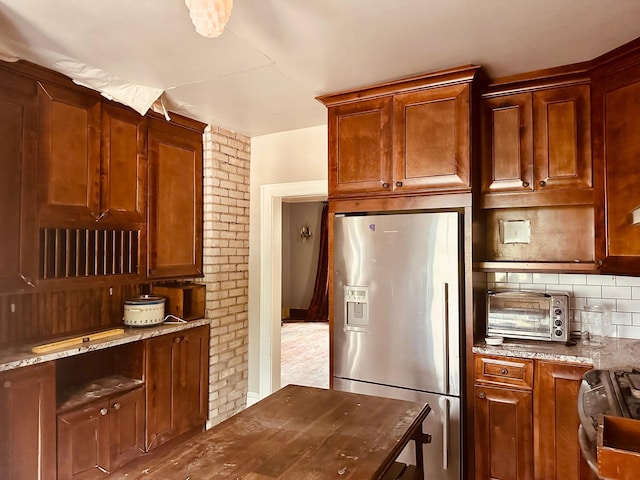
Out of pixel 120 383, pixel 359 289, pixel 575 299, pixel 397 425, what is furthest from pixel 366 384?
pixel 120 383

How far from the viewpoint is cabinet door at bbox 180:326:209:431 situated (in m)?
3.13

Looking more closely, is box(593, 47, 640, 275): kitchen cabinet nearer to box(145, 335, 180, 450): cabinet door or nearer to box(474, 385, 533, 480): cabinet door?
box(474, 385, 533, 480): cabinet door

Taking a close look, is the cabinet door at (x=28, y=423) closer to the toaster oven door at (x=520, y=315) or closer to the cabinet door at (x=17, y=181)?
the cabinet door at (x=17, y=181)

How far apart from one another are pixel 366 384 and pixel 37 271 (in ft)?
6.62

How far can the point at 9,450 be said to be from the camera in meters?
2.07

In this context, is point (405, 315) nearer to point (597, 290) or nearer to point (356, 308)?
point (356, 308)

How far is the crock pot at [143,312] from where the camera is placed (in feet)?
9.46

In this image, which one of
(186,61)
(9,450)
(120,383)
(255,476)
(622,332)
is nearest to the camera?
(255,476)

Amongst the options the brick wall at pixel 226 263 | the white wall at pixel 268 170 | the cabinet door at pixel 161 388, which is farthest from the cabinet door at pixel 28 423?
the white wall at pixel 268 170

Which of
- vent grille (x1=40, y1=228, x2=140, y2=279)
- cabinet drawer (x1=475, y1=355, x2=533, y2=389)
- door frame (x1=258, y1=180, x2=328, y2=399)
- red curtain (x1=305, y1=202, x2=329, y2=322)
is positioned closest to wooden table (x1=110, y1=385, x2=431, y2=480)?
cabinet drawer (x1=475, y1=355, x2=533, y2=389)

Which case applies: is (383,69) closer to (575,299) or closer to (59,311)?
(575,299)

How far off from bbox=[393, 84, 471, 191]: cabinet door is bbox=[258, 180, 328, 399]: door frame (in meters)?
1.32

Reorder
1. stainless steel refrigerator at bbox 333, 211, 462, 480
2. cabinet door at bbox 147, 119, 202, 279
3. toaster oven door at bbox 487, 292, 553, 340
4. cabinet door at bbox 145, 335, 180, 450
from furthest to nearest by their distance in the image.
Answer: cabinet door at bbox 147, 119, 202, 279 < cabinet door at bbox 145, 335, 180, 450 < toaster oven door at bbox 487, 292, 553, 340 < stainless steel refrigerator at bbox 333, 211, 462, 480

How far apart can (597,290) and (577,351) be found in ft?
1.83
